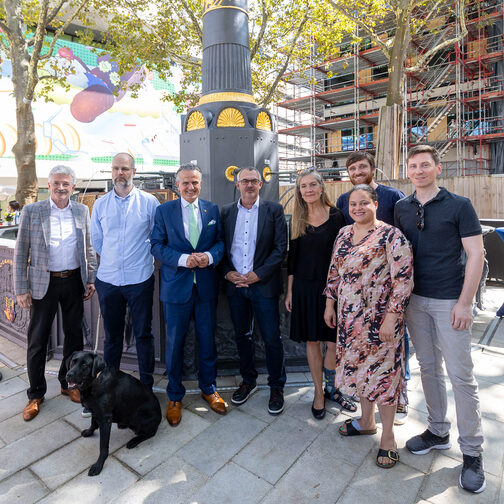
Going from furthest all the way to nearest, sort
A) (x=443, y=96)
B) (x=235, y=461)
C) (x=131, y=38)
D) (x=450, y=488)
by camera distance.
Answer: (x=443, y=96), (x=131, y=38), (x=235, y=461), (x=450, y=488)

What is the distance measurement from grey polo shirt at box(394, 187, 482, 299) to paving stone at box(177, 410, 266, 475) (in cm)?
172

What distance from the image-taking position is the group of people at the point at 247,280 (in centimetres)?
244

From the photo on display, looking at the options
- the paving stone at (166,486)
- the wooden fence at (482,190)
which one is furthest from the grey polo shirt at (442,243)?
the wooden fence at (482,190)

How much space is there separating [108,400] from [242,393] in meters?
1.25

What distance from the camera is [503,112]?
21.9 m

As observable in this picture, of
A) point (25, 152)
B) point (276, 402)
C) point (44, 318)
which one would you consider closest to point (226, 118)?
point (44, 318)

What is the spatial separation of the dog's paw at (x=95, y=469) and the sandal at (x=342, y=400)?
196 cm

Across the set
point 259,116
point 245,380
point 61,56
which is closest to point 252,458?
point 245,380

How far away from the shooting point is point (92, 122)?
23031mm

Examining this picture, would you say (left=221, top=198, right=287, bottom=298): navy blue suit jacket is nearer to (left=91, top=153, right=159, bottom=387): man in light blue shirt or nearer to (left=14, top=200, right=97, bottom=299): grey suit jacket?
(left=91, top=153, right=159, bottom=387): man in light blue shirt

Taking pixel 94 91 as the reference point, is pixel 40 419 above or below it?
below

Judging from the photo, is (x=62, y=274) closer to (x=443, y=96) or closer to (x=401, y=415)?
(x=401, y=415)

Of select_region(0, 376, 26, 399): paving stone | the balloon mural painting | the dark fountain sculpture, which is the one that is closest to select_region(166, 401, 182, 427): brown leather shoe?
select_region(0, 376, 26, 399): paving stone

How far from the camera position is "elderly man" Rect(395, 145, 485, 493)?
221 cm
